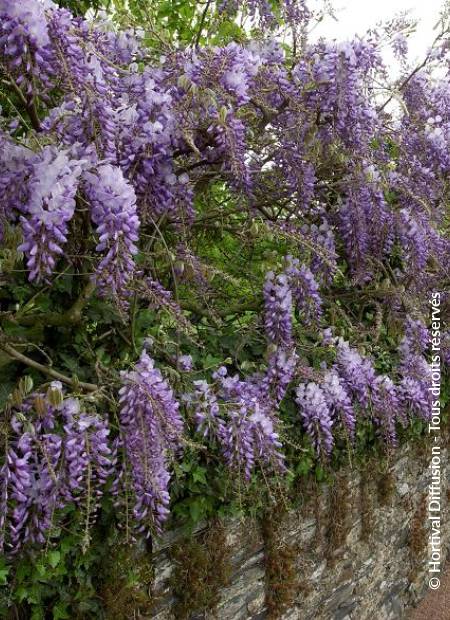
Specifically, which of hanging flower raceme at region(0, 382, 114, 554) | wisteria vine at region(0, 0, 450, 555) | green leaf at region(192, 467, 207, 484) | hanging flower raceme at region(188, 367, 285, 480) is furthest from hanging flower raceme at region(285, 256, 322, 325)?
hanging flower raceme at region(0, 382, 114, 554)

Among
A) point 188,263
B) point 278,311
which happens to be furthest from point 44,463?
point 278,311

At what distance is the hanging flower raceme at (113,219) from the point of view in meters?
1.58

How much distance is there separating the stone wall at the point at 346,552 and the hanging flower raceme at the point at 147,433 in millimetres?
456

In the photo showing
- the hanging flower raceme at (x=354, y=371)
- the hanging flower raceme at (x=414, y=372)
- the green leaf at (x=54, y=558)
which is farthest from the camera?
the hanging flower raceme at (x=414, y=372)

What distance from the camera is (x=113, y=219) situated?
1.58m

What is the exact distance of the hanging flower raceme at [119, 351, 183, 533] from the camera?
6.03ft

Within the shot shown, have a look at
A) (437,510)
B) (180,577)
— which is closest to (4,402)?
(180,577)

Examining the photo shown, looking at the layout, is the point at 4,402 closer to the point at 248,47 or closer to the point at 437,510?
the point at 248,47

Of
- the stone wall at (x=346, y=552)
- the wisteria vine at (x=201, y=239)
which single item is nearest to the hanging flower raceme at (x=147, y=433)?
the wisteria vine at (x=201, y=239)

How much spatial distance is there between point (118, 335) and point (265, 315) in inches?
28.6

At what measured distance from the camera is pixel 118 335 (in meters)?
2.29

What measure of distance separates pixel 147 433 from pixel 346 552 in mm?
2229

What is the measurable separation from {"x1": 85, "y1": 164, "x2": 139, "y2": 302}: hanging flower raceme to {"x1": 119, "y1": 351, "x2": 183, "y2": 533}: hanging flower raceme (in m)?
0.38

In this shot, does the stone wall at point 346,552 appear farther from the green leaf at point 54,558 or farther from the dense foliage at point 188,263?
the green leaf at point 54,558
